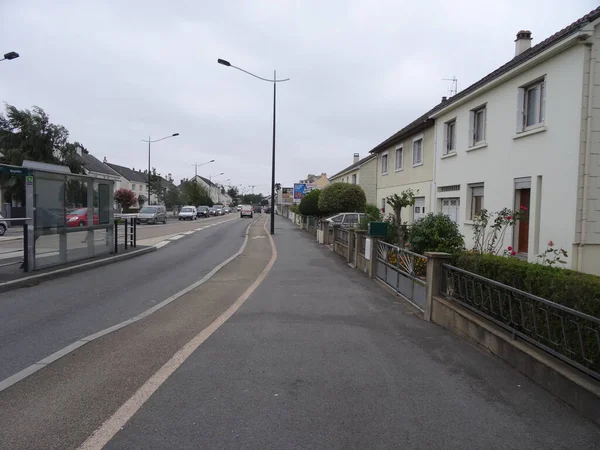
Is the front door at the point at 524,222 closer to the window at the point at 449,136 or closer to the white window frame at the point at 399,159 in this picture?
the window at the point at 449,136

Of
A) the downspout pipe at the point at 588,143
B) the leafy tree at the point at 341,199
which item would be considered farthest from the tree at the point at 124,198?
the downspout pipe at the point at 588,143

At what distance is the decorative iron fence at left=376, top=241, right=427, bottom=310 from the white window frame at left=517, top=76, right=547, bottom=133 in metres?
5.33

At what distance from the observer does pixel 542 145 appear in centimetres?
1174

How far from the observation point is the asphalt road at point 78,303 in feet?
18.3

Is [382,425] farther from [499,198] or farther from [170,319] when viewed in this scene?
[499,198]

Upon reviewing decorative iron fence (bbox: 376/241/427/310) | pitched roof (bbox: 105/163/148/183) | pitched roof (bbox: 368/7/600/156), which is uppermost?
pitched roof (bbox: 105/163/148/183)

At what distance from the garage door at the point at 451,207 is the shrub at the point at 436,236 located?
6.72 metres

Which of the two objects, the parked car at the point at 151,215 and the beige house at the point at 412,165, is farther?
the parked car at the point at 151,215

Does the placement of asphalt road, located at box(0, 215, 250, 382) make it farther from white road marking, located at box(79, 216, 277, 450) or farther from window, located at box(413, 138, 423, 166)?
window, located at box(413, 138, 423, 166)

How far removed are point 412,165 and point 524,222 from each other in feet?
31.5

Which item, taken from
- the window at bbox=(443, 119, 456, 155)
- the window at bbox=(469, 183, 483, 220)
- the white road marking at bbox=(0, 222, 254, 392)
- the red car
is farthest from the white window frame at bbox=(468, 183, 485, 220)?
the red car

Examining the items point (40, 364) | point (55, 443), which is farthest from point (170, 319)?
point (55, 443)

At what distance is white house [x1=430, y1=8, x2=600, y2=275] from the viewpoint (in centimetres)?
1030

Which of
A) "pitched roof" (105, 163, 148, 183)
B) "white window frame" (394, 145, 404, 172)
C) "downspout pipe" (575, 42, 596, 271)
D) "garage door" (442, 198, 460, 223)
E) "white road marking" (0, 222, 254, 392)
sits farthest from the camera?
"pitched roof" (105, 163, 148, 183)
